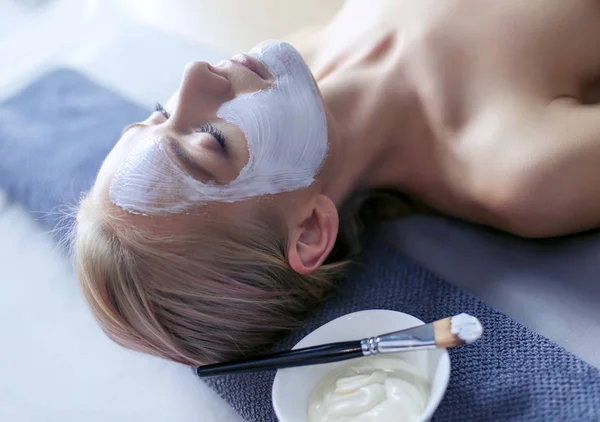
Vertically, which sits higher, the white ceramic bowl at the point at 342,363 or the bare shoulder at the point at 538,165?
the bare shoulder at the point at 538,165

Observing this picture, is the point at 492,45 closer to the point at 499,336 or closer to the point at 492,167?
the point at 492,167

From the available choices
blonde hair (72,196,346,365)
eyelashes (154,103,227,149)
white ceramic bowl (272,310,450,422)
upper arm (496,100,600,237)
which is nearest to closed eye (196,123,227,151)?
eyelashes (154,103,227,149)

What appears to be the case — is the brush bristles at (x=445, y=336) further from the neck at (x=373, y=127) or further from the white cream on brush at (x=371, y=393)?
the neck at (x=373, y=127)

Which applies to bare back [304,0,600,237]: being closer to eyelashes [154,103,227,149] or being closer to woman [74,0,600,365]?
woman [74,0,600,365]

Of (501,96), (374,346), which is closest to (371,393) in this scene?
(374,346)

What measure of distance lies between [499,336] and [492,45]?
426mm

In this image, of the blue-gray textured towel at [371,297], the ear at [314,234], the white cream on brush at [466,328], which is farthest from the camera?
the ear at [314,234]

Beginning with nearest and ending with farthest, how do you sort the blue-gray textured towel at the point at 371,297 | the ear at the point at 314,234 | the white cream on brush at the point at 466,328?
the white cream on brush at the point at 466,328, the blue-gray textured towel at the point at 371,297, the ear at the point at 314,234

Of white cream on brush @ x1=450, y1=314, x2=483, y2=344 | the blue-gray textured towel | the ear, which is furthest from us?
the ear

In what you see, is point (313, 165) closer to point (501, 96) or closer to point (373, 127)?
point (373, 127)

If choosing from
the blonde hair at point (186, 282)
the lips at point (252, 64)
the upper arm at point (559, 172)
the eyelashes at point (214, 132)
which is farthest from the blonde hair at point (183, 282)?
the upper arm at point (559, 172)

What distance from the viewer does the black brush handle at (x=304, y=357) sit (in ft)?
2.35

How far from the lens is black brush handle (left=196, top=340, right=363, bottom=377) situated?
0.71 m

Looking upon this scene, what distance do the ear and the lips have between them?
20 cm
